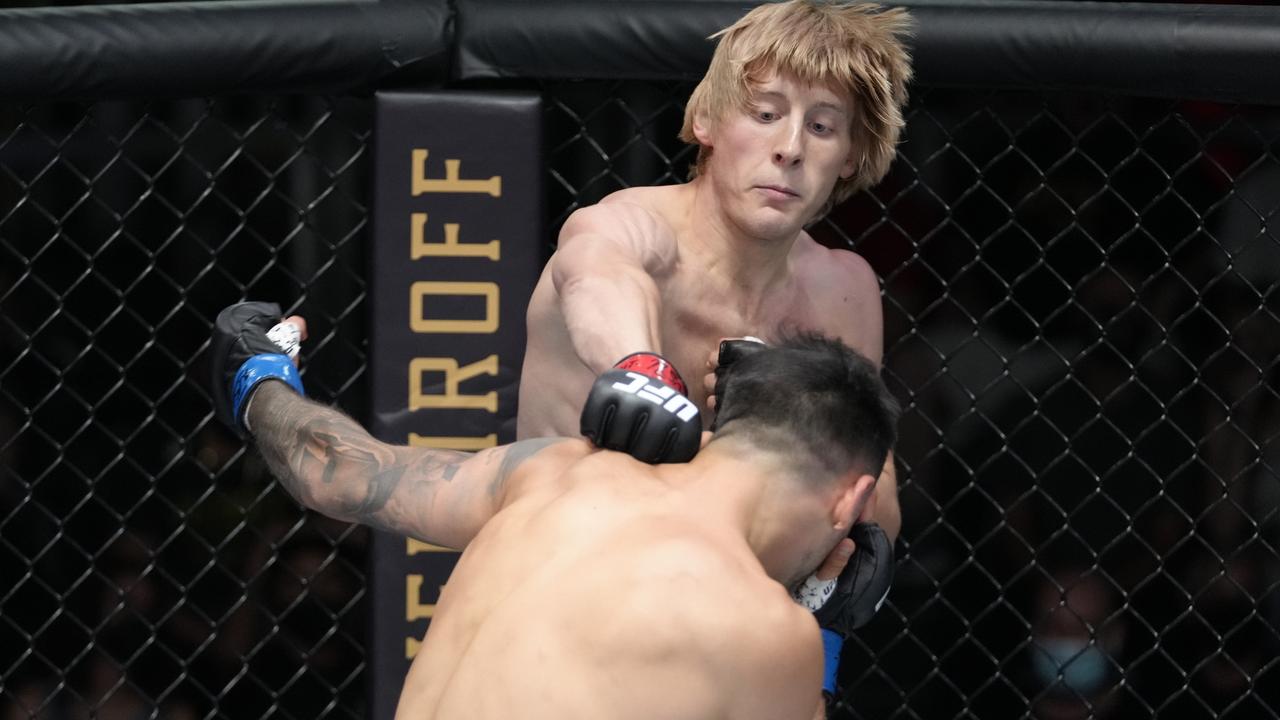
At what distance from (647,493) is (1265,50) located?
1.32 meters

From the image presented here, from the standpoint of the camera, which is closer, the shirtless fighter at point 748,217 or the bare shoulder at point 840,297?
the shirtless fighter at point 748,217

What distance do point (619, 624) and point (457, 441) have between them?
2.80 feet

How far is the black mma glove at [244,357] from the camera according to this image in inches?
81.0

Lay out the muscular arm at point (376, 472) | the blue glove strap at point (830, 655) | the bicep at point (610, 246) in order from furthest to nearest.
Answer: the blue glove strap at point (830, 655)
the bicep at point (610, 246)
the muscular arm at point (376, 472)

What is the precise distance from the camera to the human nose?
207cm

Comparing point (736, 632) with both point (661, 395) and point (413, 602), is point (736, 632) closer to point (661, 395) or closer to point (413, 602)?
point (661, 395)

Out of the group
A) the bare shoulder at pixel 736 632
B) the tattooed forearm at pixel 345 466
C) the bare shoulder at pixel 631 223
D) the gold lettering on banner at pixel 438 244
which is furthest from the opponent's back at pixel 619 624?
the gold lettering on banner at pixel 438 244

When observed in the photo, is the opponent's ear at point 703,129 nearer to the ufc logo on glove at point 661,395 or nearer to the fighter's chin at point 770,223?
the fighter's chin at point 770,223

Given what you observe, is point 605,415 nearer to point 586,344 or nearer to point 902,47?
point 586,344

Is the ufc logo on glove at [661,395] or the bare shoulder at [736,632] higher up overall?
the ufc logo on glove at [661,395]

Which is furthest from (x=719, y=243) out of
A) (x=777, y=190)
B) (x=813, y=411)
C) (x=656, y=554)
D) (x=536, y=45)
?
(x=656, y=554)

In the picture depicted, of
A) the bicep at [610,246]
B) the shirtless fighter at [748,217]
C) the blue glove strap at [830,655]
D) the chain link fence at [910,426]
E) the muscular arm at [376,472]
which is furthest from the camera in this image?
the chain link fence at [910,426]

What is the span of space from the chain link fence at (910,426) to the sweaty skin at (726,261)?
718 mm

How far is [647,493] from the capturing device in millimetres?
1579
